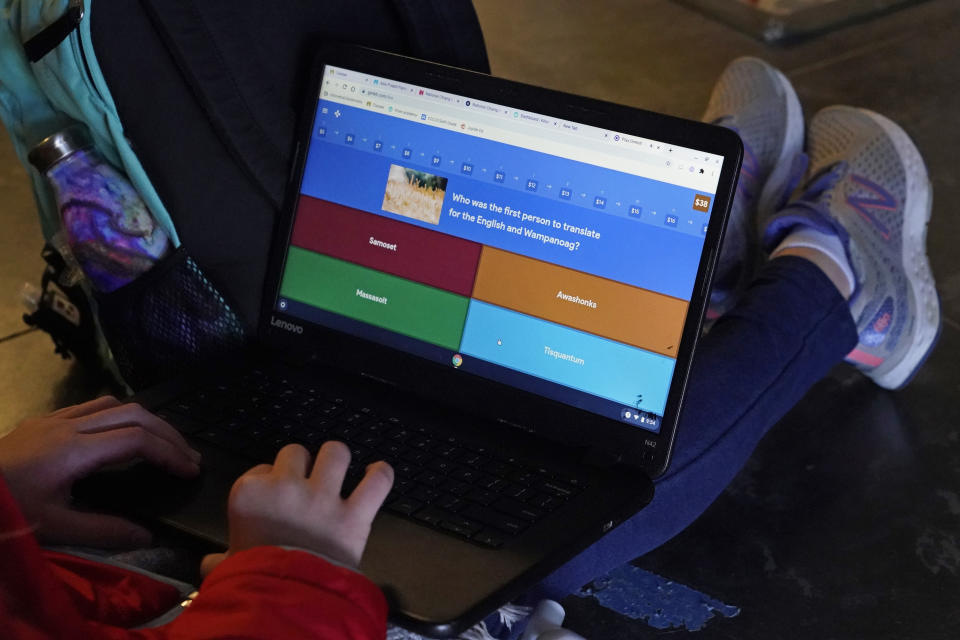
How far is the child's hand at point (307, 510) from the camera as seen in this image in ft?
2.04

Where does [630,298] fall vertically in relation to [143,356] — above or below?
above

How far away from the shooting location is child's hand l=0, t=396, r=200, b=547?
2.25 ft

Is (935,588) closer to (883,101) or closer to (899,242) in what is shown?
(899,242)

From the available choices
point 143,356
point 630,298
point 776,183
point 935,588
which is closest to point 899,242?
point 776,183

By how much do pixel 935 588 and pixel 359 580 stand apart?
72 centimetres

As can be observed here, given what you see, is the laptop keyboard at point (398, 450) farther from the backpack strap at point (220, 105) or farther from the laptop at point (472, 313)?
the backpack strap at point (220, 105)

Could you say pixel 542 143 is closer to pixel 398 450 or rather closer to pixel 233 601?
pixel 398 450

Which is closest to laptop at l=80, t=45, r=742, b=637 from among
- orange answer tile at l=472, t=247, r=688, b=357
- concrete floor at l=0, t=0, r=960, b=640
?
orange answer tile at l=472, t=247, r=688, b=357

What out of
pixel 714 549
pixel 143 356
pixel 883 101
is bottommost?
pixel 714 549

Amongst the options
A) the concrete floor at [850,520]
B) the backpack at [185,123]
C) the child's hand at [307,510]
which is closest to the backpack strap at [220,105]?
the backpack at [185,123]

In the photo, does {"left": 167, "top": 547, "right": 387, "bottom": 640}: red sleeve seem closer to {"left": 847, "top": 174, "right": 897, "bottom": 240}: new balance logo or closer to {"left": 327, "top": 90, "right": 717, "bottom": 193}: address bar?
{"left": 327, "top": 90, "right": 717, "bottom": 193}: address bar

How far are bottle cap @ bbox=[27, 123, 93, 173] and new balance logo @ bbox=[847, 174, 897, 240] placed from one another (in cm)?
99

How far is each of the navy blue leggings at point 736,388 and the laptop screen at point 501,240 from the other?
13 cm

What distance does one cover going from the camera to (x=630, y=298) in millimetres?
799
